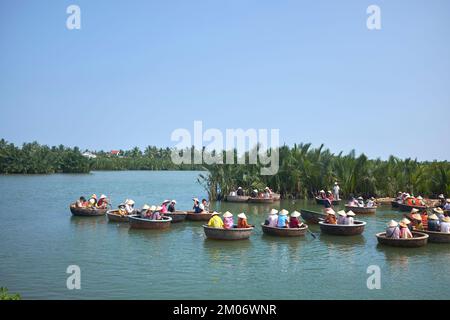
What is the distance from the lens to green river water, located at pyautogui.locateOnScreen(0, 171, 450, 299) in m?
11.6

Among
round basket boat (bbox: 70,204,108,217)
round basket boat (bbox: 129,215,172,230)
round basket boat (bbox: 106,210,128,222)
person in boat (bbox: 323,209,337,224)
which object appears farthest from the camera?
round basket boat (bbox: 70,204,108,217)

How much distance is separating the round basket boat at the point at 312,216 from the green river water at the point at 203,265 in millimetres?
432

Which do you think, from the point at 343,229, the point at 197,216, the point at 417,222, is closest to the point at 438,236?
the point at 417,222

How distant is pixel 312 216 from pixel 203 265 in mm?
8947

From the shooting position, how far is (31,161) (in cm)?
8056

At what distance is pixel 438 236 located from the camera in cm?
1733

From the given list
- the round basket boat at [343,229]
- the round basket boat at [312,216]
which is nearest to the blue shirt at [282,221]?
the round basket boat at [343,229]

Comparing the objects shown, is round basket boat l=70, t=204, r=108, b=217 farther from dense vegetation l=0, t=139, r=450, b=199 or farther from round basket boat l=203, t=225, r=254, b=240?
dense vegetation l=0, t=139, r=450, b=199

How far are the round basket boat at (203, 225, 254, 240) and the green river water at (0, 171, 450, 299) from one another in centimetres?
26

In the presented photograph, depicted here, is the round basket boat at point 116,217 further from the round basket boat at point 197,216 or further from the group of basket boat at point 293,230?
the round basket boat at point 197,216

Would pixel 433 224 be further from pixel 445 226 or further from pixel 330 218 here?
pixel 330 218

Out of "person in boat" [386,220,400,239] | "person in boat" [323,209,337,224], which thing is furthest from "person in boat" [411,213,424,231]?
"person in boat" [323,209,337,224]

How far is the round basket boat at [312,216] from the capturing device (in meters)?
21.0
